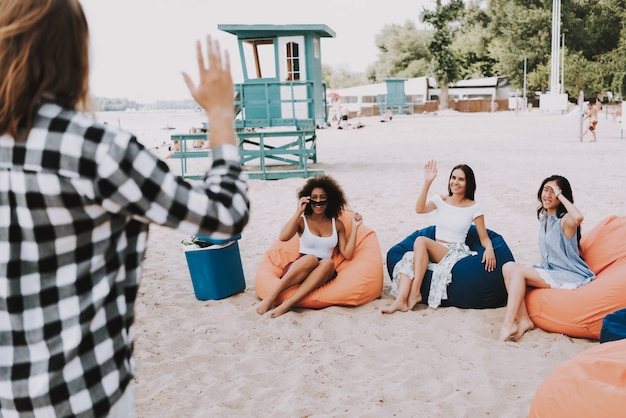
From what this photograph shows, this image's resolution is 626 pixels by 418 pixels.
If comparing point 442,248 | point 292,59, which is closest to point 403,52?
point 292,59

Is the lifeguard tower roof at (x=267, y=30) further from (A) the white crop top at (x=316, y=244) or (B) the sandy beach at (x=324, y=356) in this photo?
(A) the white crop top at (x=316, y=244)

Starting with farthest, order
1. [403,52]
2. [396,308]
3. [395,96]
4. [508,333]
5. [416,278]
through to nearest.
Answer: [403,52] < [395,96] < [416,278] < [396,308] < [508,333]

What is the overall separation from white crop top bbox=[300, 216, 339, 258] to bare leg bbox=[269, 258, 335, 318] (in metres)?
0.17

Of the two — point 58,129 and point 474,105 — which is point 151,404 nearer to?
point 58,129

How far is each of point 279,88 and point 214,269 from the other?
8.48m

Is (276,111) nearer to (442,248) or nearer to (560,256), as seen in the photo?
(442,248)

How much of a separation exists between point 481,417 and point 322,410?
79cm

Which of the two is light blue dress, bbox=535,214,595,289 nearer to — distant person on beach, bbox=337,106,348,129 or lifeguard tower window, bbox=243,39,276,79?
lifeguard tower window, bbox=243,39,276,79

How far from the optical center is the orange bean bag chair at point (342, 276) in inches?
194

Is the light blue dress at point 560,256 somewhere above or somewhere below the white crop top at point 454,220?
below

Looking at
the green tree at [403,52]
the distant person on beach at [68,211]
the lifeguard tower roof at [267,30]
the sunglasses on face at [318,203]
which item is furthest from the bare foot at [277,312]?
the green tree at [403,52]

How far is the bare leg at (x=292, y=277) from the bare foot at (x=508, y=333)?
1.47 m

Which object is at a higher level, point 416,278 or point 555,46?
point 555,46

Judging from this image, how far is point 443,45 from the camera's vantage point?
50.7 m
